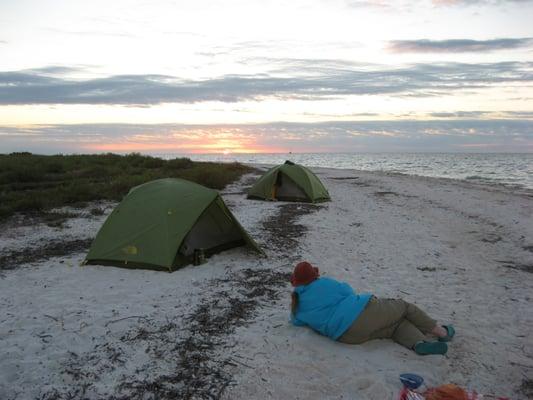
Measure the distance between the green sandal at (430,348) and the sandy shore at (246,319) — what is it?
0.43 ft

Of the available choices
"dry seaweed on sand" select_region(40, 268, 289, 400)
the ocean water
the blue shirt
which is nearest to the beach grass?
"dry seaweed on sand" select_region(40, 268, 289, 400)

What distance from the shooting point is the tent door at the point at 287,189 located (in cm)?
1714

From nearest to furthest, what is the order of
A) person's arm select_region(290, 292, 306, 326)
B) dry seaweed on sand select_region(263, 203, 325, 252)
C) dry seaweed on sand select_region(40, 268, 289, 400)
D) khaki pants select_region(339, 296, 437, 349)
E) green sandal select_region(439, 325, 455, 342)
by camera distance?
1. dry seaweed on sand select_region(40, 268, 289, 400)
2. khaki pants select_region(339, 296, 437, 349)
3. green sandal select_region(439, 325, 455, 342)
4. person's arm select_region(290, 292, 306, 326)
5. dry seaweed on sand select_region(263, 203, 325, 252)

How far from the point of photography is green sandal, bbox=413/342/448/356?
496 centimetres

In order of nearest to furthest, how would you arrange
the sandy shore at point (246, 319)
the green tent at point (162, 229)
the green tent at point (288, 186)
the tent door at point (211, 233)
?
the sandy shore at point (246, 319) < the green tent at point (162, 229) < the tent door at point (211, 233) < the green tent at point (288, 186)

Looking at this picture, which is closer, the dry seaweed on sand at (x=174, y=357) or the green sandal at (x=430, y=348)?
the dry seaweed on sand at (x=174, y=357)

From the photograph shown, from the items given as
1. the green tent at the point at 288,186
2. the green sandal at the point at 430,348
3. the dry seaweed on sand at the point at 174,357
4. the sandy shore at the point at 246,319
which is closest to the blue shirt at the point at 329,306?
the sandy shore at the point at 246,319

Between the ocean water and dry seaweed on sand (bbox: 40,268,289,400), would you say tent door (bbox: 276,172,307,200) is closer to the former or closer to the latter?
dry seaweed on sand (bbox: 40,268,289,400)

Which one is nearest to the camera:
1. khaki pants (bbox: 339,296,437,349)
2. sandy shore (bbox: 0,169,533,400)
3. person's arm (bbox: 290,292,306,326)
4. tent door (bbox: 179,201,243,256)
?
sandy shore (bbox: 0,169,533,400)

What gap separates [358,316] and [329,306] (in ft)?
1.20

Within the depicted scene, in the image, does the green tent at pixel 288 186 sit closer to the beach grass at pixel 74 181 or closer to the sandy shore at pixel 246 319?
the beach grass at pixel 74 181

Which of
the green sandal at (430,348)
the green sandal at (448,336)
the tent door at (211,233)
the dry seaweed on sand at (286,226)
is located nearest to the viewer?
the green sandal at (430,348)

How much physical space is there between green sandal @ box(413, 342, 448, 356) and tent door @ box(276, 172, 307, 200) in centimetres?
1211

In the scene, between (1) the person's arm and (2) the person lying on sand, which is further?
(1) the person's arm
